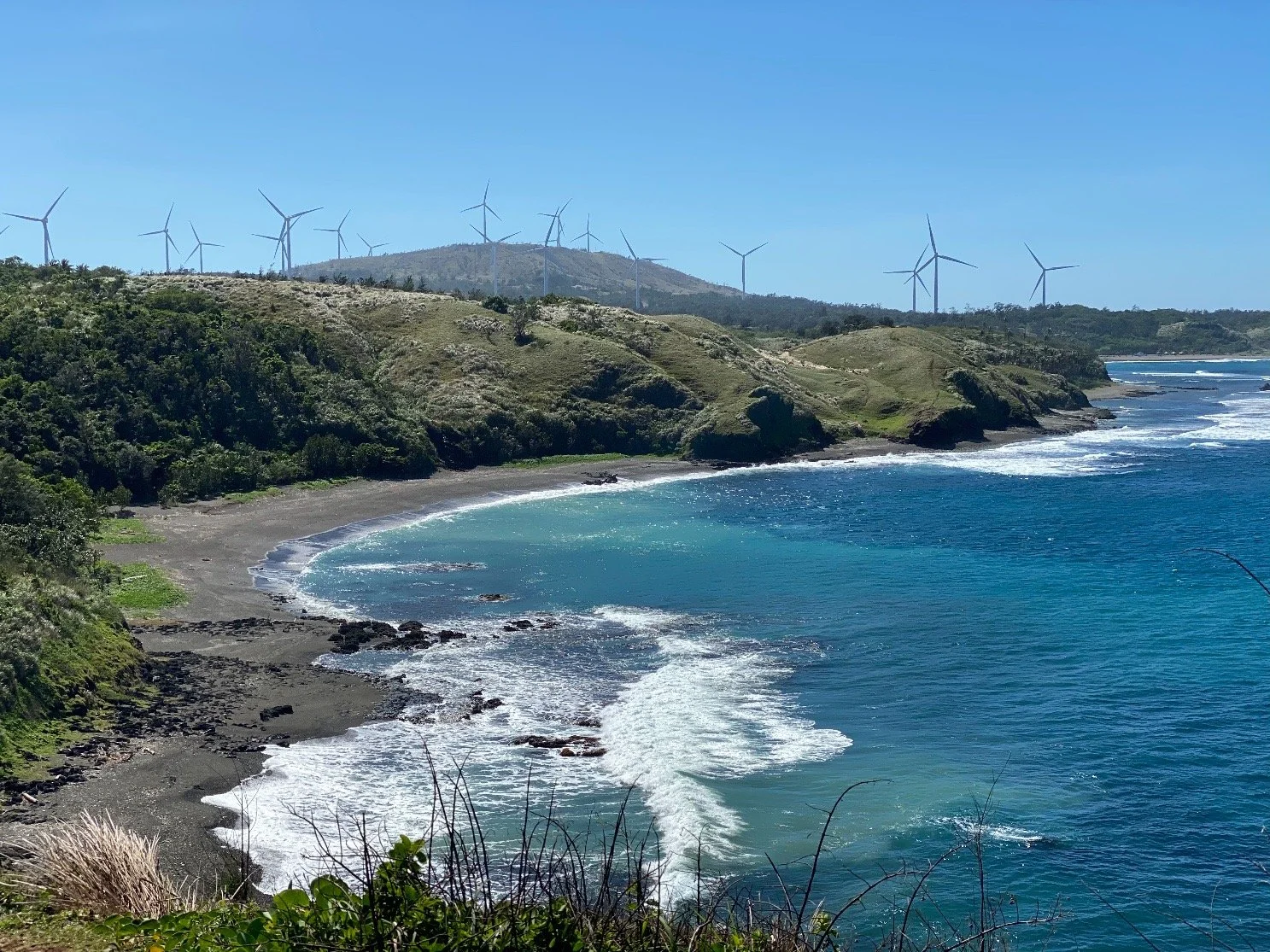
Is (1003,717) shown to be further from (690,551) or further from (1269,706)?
(690,551)

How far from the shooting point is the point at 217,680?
104ft

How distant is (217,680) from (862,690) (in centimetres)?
1729

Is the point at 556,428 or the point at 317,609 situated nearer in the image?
the point at 317,609

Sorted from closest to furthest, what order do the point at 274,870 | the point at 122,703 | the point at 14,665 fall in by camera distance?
the point at 274,870
the point at 14,665
the point at 122,703

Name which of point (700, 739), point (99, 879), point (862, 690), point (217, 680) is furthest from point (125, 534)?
point (99, 879)

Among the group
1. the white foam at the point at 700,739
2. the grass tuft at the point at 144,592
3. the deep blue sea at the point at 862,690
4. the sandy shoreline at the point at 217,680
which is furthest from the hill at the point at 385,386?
the white foam at the point at 700,739

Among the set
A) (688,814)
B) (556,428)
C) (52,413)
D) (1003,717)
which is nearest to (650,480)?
(556,428)

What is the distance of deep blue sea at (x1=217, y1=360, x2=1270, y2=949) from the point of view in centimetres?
2169

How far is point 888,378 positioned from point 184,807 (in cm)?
9502

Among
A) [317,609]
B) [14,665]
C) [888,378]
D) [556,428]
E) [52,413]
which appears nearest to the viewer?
[14,665]

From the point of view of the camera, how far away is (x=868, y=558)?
5081 centimetres

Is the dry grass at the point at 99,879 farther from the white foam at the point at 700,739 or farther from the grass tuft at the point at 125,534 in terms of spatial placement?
the grass tuft at the point at 125,534

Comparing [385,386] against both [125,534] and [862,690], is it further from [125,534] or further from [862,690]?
[862,690]

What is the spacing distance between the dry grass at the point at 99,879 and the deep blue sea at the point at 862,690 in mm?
5177
